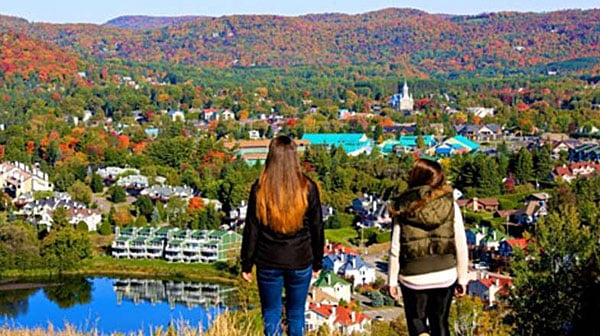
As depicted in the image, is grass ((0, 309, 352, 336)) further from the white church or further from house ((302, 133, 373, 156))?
the white church

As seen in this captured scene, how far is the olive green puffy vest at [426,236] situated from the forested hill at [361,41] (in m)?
39.6

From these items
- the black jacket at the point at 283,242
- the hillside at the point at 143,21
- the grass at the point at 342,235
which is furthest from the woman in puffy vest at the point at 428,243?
the hillside at the point at 143,21

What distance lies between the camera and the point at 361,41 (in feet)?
162

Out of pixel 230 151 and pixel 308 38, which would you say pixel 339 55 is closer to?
pixel 308 38

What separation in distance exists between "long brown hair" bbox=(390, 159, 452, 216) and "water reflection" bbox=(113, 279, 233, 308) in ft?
21.1

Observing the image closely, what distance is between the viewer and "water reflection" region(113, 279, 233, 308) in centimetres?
830

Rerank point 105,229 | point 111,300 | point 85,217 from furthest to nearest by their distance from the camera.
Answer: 1. point 85,217
2. point 105,229
3. point 111,300

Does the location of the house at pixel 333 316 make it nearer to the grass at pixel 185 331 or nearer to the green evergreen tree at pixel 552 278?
the green evergreen tree at pixel 552 278

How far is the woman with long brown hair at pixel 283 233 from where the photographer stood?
163 cm

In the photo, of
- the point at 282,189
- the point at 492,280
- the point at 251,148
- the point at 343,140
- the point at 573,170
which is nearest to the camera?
the point at 282,189

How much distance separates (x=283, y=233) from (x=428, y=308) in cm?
30

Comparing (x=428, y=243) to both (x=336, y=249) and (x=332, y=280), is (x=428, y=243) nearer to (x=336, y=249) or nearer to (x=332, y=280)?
(x=332, y=280)

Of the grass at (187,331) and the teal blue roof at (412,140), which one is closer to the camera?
the grass at (187,331)

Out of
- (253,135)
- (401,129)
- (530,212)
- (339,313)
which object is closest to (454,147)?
(401,129)
